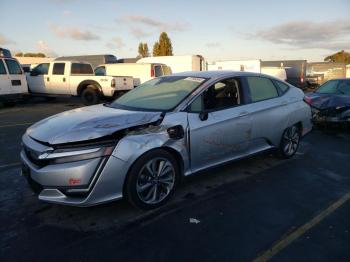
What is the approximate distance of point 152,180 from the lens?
370 centimetres

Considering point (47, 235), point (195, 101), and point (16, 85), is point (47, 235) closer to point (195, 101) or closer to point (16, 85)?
point (195, 101)

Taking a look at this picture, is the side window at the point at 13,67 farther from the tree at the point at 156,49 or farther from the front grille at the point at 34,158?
the tree at the point at 156,49

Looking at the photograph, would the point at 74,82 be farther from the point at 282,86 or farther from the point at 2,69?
the point at 282,86

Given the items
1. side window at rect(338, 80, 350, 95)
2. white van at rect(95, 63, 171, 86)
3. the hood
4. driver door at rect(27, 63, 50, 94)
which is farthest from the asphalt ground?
white van at rect(95, 63, 171, 86)

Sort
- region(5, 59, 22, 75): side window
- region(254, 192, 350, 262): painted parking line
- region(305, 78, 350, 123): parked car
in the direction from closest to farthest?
region(254, 192, 350, 262): painted parking line < region(305, 78, 350, 123): parked car < region(5, 59, 22, 75): side window

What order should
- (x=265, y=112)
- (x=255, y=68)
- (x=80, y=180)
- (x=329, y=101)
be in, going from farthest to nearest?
1. (x=255, y=68)
2. (x=329, y=101)
3. (x=265, y=112)
4. (x=80, y=180)

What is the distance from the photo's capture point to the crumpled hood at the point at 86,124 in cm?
332

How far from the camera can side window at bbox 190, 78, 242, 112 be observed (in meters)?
4.22

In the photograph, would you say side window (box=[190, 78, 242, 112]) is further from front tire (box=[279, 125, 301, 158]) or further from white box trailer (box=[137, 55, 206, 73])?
white box trailer (box=[137, 55, 206, 73])

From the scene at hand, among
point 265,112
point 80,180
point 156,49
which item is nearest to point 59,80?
point 265,112

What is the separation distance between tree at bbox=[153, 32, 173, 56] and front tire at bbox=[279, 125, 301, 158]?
43232 millimetres

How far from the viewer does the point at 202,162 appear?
418cm

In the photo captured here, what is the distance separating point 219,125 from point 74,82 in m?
11.6

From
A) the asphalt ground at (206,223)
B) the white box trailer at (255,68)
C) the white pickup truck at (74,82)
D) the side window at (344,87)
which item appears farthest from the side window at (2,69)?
the white box trailer at (255,68)
